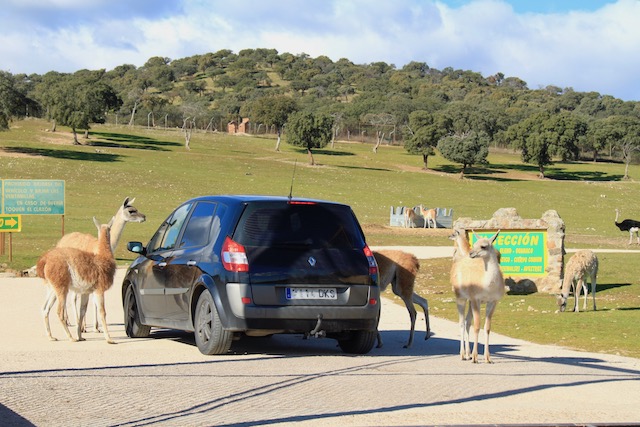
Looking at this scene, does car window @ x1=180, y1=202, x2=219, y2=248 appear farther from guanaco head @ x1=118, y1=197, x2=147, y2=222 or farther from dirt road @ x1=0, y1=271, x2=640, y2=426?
guanaco head @ x1=118, y1=197, x2=147, y2=222

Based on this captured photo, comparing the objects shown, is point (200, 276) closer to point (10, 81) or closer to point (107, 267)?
point (107, 267)

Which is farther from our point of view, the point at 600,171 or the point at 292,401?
the point at 600,171

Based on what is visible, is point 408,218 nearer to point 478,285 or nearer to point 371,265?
point 478,285

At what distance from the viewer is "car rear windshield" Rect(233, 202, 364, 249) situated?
10766mm

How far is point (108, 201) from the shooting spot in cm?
5469

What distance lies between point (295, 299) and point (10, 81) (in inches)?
2935

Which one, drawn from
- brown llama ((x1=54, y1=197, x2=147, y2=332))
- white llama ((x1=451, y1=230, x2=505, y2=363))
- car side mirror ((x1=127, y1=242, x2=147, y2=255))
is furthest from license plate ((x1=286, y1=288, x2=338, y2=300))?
brown llama ((x1=54, y1=197, x2=147, y2=332))

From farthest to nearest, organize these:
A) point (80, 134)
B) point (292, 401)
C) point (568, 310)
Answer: point (80, 134) → point (568, 310) → point (292, 401)

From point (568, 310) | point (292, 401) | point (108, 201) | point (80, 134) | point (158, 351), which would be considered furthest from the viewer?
point (80, 134)

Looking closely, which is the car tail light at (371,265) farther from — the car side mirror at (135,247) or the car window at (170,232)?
the car side mirror at (135,247)

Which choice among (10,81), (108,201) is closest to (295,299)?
(108,201)

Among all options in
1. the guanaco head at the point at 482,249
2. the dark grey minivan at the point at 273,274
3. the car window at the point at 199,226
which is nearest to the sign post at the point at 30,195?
the car window at the point at 199,226

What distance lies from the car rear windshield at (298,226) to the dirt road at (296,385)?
139cm

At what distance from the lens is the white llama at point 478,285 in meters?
11.3
